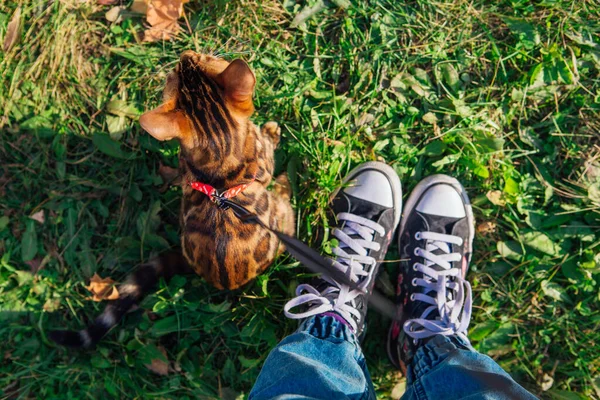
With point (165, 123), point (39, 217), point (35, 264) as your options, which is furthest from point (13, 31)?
point (165, 123)

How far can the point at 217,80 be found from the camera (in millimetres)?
1944

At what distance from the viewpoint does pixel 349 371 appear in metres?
2.11

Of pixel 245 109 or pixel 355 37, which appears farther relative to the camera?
pixel 355 37

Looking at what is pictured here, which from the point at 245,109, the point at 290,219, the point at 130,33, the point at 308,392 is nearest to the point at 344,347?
the point at 308,392

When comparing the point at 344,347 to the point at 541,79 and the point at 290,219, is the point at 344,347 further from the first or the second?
the point at 541,79

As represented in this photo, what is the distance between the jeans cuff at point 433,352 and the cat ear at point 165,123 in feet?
5.41

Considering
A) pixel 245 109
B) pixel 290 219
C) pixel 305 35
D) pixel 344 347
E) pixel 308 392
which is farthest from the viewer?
pixel 305 35

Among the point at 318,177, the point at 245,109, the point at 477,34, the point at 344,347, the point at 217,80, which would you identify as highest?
the point at 477,34

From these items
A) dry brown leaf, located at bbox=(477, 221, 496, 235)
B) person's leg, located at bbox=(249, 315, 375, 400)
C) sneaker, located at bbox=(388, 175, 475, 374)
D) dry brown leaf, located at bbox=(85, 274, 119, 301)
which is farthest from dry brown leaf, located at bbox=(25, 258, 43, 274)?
dry brown leaf, located at bbox=(477, 221, 496, 235)

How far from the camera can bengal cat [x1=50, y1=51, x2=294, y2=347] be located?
1950mm

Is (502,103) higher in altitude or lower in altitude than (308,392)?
higher

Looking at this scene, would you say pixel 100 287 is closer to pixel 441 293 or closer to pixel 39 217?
pixel 39 217

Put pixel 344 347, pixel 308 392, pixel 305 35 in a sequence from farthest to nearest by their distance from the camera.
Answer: pixel 305 35 → pixel 344 347 → pixel 308 392

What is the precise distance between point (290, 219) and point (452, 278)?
106 cm
